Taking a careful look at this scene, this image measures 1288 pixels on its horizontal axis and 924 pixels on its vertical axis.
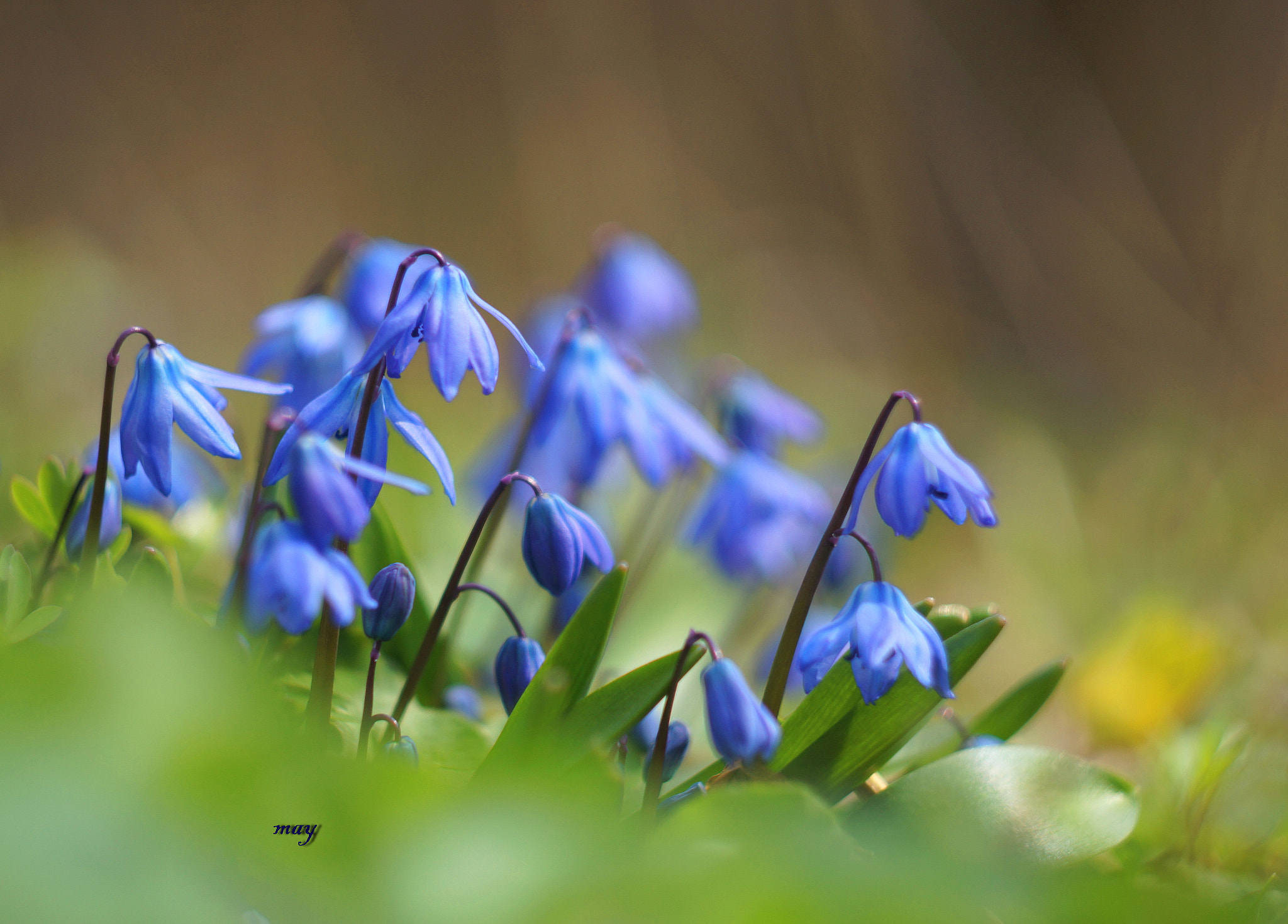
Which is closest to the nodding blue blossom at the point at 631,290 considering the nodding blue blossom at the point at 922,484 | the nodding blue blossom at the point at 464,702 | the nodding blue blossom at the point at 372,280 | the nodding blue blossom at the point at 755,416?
the nodding blue blossom at the point at 755,416

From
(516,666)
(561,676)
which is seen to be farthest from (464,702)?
(561,676)

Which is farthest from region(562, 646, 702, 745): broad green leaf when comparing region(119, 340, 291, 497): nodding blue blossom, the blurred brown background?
the blurred brown background

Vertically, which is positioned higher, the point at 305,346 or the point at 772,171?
the point at 772,171

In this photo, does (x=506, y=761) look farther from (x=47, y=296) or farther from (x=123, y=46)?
(x=123, y=46)

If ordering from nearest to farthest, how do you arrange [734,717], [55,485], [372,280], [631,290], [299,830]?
1. [299,830]
2. [734,717]
3. [55,485]
4. [372,280]
5. [631,290]

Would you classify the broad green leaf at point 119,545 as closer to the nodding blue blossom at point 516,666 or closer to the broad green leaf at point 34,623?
the broad green leaf at point 34,623

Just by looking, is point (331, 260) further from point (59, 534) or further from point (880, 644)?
point (880, 644)

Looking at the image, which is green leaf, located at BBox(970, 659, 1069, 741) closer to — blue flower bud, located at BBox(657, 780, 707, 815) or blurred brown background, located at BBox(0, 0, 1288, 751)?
blue flower bud, located at BBox(657, 780, 707, 815)
